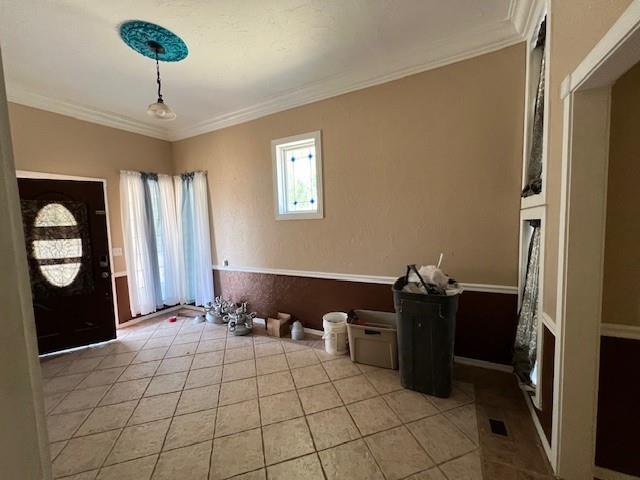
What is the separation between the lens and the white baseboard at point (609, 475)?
4.57 feet

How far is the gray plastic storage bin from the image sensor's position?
249cm

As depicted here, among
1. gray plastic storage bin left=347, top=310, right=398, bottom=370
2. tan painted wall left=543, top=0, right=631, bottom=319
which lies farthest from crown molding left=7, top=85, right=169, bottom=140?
tan painted wall left=543, top=0, right=631, bottom=319

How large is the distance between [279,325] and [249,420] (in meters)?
1.41

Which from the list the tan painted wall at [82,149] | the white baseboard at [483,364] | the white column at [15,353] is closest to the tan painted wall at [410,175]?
the white baseboard at [483,364]

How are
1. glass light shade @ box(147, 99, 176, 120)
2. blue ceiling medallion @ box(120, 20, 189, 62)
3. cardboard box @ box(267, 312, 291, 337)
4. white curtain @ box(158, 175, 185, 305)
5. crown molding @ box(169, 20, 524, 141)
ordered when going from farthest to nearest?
white curtain @ box(158, 175, 185, 305), cardboard box @ box(267, 312, 291, 337), glass light shade @ box(147, 99, 176, 120), crown molding @ box(169, 20, 524, 141), blue ceiling medallion @ box(120, 20, 189, 62)

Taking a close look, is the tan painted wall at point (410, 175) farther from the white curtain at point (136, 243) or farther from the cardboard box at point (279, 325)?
the white curtain at point (136, 243)

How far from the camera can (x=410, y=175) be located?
264 centimetres

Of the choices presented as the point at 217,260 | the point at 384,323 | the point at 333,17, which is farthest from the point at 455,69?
the point at 217,260

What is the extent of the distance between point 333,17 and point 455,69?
1187 millimetres

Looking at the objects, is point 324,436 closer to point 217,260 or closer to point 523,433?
point 523,433

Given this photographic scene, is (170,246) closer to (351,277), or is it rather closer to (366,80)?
(351,277)

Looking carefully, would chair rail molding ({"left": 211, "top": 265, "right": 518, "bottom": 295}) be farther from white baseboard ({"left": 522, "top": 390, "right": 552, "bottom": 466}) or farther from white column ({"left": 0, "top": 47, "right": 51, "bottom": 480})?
white column ({"left": 0, "top": 47, "right": 51, "bottom": 480})

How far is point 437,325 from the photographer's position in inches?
81.7

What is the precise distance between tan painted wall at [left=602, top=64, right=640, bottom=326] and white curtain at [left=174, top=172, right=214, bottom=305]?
419cm
